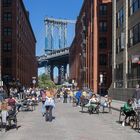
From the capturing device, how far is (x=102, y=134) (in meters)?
18.2

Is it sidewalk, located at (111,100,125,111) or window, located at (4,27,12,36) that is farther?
window, located at (4,27,12,36)

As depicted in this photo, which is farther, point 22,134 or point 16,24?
point 16,24

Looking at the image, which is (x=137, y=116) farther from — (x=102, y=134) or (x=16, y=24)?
(x=16, y=24)

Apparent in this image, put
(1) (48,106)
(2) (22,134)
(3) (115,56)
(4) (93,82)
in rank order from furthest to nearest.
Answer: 1. (4) (93,82)
2. (3) (115,56)
3. (1) (48,106)
4. (2) (22,134)

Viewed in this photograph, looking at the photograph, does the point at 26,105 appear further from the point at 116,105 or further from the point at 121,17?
the point at 121,17

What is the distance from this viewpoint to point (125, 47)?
5419cm

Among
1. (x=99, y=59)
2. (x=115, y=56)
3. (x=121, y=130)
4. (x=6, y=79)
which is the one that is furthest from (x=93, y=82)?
(x=121, y=130)

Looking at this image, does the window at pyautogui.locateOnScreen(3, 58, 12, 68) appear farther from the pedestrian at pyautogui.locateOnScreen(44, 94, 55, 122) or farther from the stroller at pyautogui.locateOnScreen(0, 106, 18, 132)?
the stroller at pyautogui.locateOnScreen(0, 106, 18, 132)

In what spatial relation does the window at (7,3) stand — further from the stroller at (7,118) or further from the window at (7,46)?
the stroller at (7,118)

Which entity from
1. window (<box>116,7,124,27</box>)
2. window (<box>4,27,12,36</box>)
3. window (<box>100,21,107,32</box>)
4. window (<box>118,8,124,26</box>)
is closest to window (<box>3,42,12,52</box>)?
window (<box>4,27,12,36</box>)

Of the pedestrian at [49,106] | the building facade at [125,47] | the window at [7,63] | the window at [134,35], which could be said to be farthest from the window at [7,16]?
the pedestrian at [49,106]

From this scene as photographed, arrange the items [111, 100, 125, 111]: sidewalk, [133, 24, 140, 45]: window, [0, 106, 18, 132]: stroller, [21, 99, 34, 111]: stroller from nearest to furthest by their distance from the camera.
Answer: [0, 106, 18, 132]: stroller → [21, 99, 34, 111]: stroller → [111, 100, 125, 111]: sidewalk → [133, 24, 140, 45]: window

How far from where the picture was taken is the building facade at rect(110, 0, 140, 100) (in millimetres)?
48844

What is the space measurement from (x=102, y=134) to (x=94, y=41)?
74.0 m
